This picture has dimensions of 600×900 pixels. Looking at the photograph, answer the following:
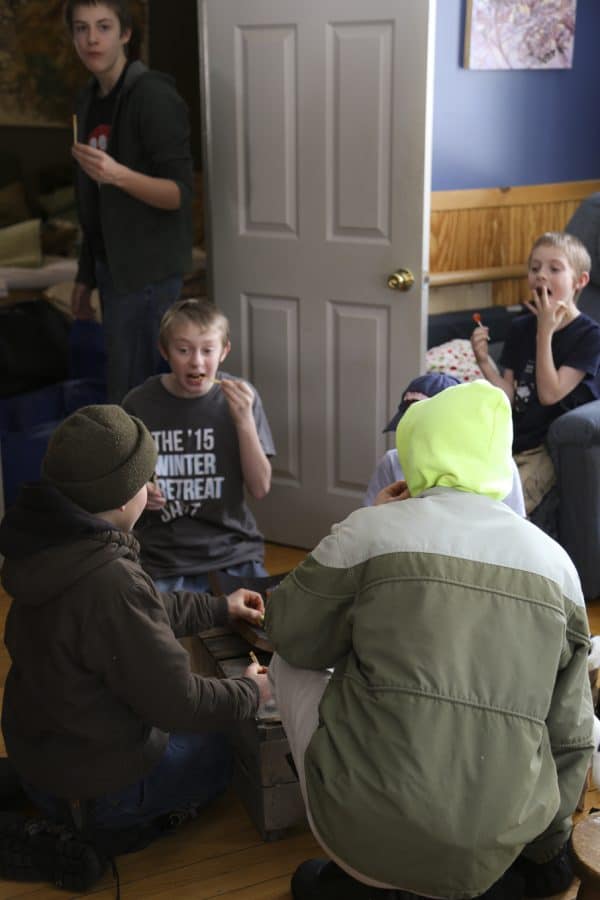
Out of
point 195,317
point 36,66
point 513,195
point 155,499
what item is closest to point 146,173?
point 195,317

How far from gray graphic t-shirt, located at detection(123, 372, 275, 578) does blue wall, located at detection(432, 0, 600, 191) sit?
1.73 metres

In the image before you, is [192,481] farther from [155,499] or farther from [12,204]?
[12,204]

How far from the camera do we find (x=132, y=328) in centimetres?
349

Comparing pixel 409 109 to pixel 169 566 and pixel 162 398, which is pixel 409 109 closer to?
pixel 162 398

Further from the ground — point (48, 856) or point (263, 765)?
A: point (263, 765)

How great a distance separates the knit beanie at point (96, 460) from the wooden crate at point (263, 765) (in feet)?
1.80

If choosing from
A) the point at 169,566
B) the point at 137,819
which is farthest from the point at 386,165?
the point at 137,819

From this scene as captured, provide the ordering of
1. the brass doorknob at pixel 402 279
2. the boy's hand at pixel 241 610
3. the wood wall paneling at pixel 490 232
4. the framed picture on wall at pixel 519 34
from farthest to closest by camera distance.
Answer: the wood wall paneling at pixel 490 232 → the framed picture on wall at pixel 519 34 → the brass doorknob at pixel 402 279 → the boy's hand at pixel 241 610

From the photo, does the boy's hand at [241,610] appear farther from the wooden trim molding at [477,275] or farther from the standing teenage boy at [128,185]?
the wooden trim molding at [477,275]

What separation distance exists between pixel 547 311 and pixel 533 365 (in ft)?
0.69

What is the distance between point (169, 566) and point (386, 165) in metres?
1.40

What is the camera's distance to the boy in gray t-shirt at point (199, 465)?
2.84 metres

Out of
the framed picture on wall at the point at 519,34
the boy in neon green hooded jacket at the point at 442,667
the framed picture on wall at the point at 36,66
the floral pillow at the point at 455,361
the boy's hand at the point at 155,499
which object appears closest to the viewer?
the boy in neon green hooded jacket at the point at 442,667

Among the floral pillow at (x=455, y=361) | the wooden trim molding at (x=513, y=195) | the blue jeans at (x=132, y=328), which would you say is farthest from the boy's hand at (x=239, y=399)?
the wooden trim molding at (x=513, y=195)
